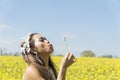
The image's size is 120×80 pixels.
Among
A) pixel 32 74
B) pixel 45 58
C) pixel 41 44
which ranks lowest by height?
pixel 32 74

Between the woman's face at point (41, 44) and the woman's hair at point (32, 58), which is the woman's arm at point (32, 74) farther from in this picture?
the woman's face at point (41, 44)

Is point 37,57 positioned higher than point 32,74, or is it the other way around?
point 37,57

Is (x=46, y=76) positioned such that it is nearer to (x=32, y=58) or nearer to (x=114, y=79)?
(x=32, y=58)

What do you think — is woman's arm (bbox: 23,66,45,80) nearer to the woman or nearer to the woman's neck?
the woman

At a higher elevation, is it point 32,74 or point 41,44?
point 41,44

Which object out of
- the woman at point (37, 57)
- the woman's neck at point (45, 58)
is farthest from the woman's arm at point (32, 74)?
the woman's neck at point (45, 58)

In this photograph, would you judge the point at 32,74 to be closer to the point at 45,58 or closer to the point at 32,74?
the point at 32,74

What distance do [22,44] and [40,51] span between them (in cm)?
20

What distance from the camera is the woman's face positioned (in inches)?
136

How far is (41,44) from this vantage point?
3553mm

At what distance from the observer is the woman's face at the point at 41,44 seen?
11.3 ft

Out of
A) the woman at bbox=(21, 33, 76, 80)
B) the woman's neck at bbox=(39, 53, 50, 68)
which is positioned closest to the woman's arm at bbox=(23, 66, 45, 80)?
the woman at bbox=(21, 33, 76, 80)

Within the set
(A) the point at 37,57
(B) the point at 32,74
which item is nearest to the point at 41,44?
(A) the point at 37,57

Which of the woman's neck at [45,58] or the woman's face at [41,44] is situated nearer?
the woman's face at [41,44]
